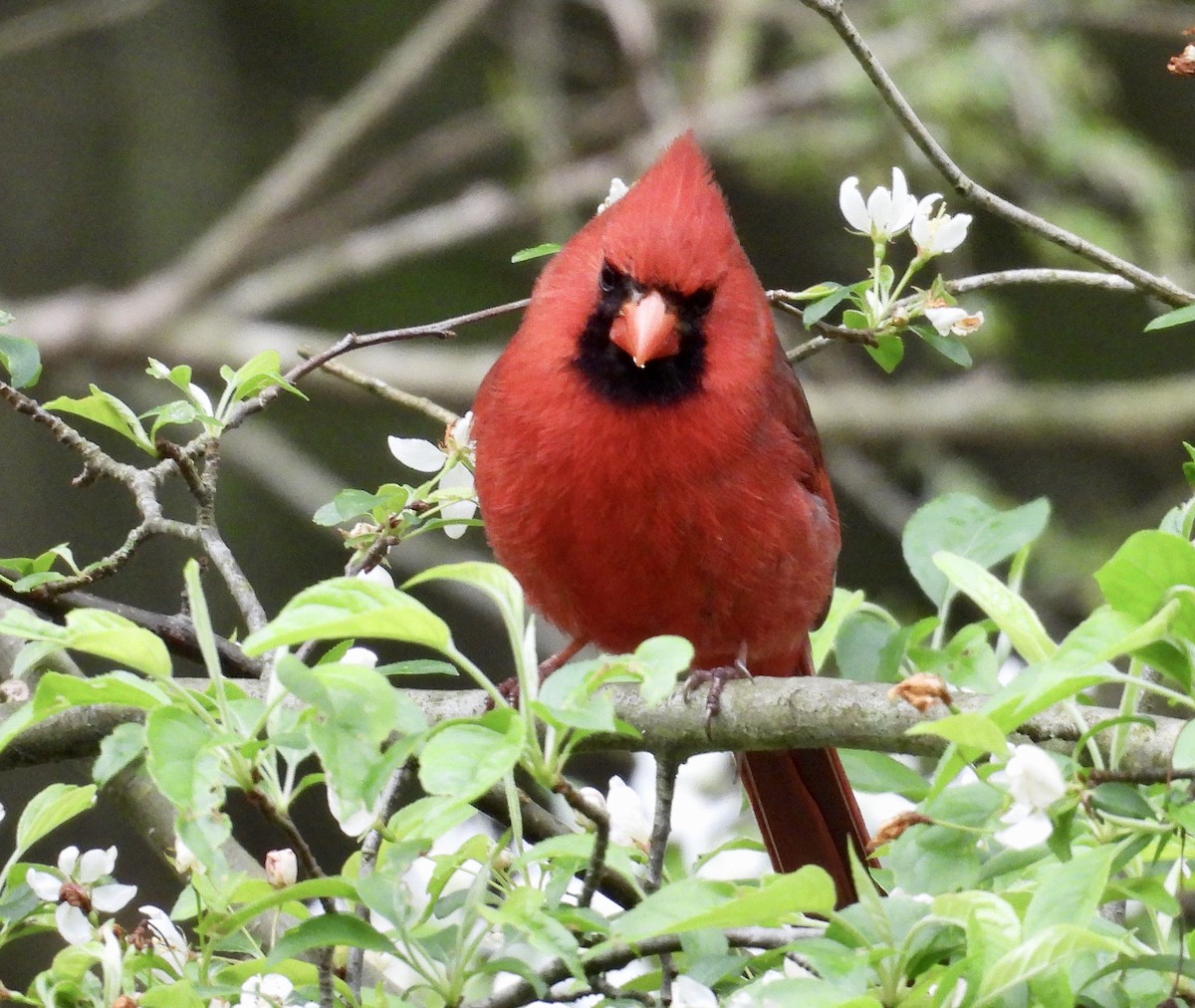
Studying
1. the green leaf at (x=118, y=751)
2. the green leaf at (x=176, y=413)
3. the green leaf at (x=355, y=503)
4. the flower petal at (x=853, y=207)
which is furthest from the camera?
the flower petal at (x=853, y=207)

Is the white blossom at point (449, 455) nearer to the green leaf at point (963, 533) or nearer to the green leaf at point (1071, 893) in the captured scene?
the green leaf at point (963, 533)

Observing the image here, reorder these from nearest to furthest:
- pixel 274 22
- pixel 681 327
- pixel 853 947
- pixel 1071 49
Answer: pixel 853 947 < pixel 681 327 < pixel 1071 49 < pixel 274 22

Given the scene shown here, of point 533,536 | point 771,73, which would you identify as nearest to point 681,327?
point 533,536

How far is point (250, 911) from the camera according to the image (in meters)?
1.10

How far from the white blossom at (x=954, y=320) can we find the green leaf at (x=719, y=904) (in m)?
0.80

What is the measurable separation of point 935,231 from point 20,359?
87 cm

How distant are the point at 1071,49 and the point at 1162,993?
3.62 metres

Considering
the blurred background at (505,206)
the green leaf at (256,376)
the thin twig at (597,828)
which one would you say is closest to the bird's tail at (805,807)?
the green leaf at (256,376)

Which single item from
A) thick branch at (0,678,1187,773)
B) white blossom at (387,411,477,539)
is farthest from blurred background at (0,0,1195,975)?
thick branch at (0,678,1187,773)

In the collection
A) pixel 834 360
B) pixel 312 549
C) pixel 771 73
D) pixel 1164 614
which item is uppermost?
pixel 771 73

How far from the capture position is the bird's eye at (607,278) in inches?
80.4

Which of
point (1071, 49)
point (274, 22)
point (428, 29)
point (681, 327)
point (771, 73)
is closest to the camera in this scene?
point (681, 327)

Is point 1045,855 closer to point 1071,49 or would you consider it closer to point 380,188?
point 1071,49

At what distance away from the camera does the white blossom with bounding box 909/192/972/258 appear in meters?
1.71
